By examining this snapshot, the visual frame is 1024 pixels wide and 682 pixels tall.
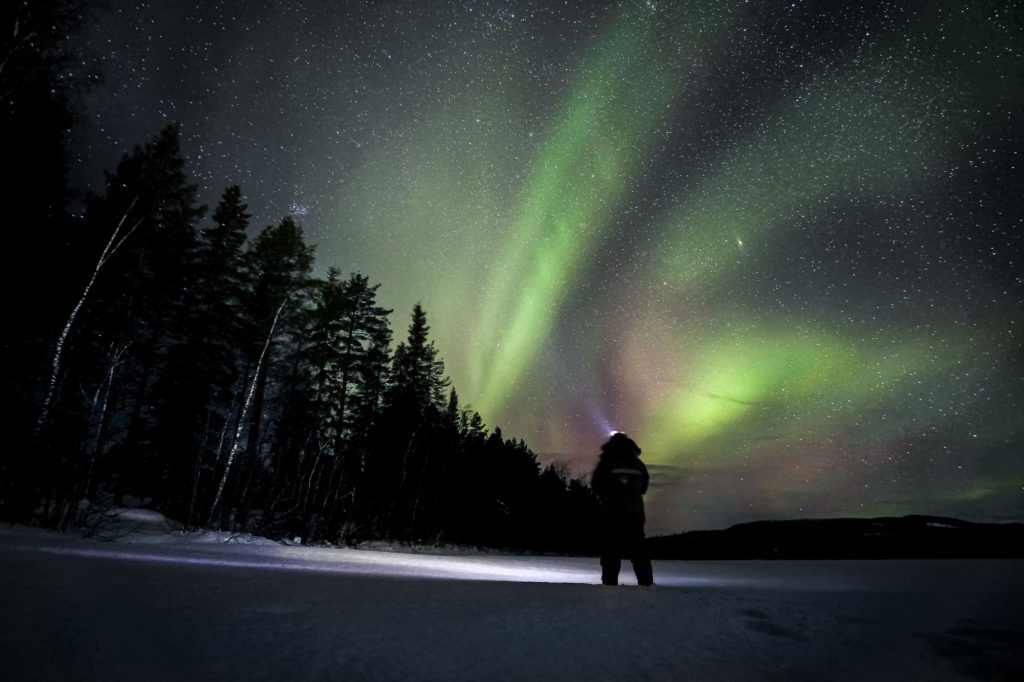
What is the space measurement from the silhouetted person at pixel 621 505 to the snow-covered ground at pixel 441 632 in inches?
49.2

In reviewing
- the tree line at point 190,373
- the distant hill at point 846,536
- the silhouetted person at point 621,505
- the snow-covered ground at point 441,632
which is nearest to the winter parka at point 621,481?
the silhouetted person at point 621,505

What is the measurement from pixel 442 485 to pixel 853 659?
27754 millimetres

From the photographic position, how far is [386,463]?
2667 cm

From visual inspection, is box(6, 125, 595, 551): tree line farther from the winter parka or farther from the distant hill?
the distant hill

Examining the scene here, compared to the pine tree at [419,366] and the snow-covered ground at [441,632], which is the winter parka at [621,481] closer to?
the snow-covered ground at [441,632]

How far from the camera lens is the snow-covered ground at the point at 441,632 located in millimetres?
1933

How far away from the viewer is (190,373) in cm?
2202

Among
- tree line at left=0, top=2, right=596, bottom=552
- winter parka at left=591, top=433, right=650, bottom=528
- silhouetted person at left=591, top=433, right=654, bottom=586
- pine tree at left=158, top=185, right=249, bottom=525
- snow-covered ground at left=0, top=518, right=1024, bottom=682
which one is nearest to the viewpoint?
snow-covered ground at left=0, top=518, right=1024, bottom=682

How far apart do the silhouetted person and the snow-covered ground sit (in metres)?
1.25

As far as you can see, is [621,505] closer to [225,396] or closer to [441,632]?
[441,632]

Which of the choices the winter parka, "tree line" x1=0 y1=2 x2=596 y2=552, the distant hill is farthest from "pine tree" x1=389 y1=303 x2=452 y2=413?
the distant hill

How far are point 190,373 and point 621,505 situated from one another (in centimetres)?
2253

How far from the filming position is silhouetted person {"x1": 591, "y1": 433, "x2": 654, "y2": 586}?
560cm

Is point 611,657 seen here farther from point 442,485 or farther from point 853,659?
point 442,485
